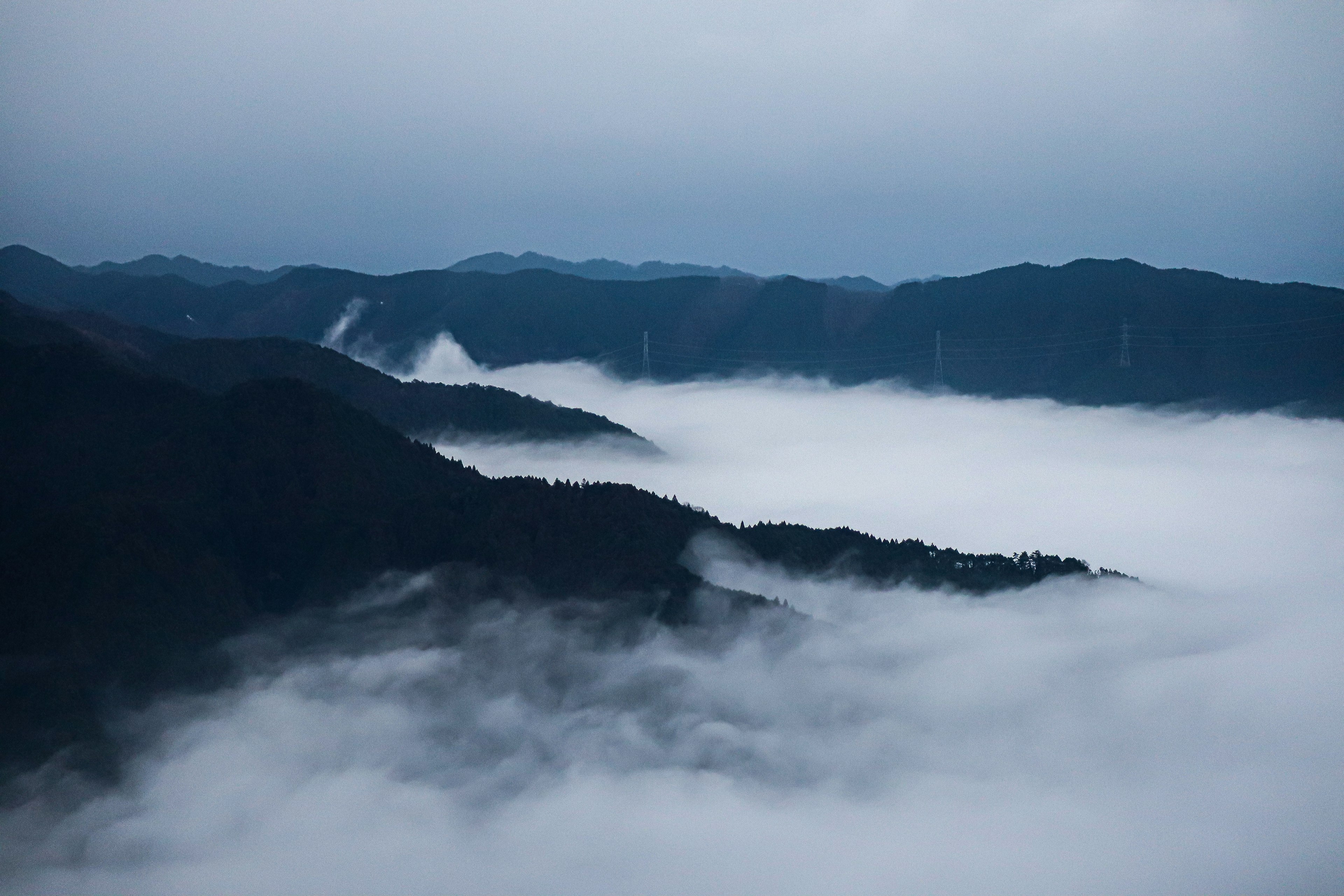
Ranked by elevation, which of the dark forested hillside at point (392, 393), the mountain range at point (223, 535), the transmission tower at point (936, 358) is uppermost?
the transmission tower at point (936, 358)

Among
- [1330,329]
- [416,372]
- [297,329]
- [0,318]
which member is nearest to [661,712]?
[0,318]

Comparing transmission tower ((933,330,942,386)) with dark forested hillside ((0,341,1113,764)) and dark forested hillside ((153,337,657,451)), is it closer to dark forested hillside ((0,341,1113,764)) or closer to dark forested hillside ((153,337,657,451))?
dark forested hillside ((153,337,657,451))

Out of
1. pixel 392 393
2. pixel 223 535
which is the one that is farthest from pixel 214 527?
pixel 392 393

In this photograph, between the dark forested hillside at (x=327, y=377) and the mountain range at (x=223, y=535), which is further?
the dark forested hillside at (x=327, y=377)

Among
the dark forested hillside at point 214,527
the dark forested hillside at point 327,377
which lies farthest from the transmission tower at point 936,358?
the dark forested hillside at point 214,527

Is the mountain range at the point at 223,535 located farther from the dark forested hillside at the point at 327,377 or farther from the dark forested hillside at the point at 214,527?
the dark forested hillside at the point at 327,377

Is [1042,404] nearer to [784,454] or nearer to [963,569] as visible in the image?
[784,454]
